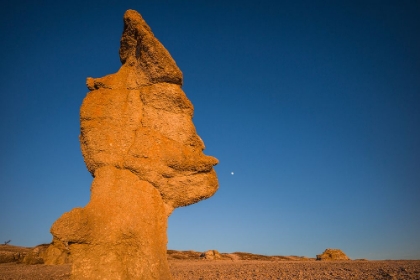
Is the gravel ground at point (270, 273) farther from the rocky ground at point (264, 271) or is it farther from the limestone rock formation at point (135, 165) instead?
the limestone rock formation at point (135, 165)

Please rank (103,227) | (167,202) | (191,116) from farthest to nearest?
1. (191,116)
2. (167,202)
3. (103,227)

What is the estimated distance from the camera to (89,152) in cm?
875

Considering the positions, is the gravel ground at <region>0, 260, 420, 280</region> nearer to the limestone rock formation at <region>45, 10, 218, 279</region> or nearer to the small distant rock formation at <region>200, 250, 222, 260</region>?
the limestone rock formation at <region>45, 10, 218, 279</region>

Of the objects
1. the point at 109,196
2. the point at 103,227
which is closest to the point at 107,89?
the point at 109,196

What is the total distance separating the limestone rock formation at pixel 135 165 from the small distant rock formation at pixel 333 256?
30.5 metres

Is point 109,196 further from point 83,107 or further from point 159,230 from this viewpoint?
point 83,107

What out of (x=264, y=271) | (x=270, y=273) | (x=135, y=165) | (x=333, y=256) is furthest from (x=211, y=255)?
(x=135, y=165)

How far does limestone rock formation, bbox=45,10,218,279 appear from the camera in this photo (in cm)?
755

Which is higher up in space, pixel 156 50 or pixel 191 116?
pixel 156 50

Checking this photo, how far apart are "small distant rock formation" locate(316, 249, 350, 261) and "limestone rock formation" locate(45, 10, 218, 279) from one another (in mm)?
30492

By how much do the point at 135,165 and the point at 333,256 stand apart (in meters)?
33.1

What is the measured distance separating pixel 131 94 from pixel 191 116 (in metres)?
1.95

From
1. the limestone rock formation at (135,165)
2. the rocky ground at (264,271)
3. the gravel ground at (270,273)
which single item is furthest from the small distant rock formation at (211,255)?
the limestone rock formation at (135,165)

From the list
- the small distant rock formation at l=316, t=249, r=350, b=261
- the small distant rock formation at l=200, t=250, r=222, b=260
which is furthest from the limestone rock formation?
the small distant rock formation at l=316, t=249, r=350, b=261
